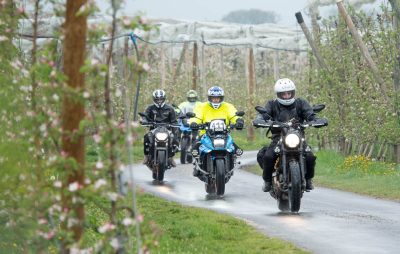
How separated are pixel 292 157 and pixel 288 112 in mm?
861

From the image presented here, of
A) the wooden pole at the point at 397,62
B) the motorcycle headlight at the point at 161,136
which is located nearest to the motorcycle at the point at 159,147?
the motorcycle headlight at the point at 161,136

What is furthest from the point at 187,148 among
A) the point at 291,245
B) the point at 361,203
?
the point at 291,245

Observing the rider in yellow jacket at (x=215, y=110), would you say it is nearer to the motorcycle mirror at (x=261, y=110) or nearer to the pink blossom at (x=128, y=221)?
the motorcycle mirror at (x=261, y=110)

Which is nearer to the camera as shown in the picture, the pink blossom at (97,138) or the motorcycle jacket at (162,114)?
the pink blossom at (97,138)

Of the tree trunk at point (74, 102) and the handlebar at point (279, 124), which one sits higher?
the tree trunk at point (74, 102)

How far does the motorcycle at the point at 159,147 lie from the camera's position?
22.9 m

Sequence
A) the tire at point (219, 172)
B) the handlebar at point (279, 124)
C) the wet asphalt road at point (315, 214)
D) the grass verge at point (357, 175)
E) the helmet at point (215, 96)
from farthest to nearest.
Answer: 1. the helmet at point (215, 96)
2. the grass verge at point (357, 175)
3. the tire at point (219, 172)
4. the handlebar at point (279, 124)
5. the wet asphalt road at point (315, 214)

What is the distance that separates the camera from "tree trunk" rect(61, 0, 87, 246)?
6578 millimetres

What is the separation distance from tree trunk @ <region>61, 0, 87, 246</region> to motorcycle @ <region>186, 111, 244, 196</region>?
12.2 meters

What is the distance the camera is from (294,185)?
1544cm

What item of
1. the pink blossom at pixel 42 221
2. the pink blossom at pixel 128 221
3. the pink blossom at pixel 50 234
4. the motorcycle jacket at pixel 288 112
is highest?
the motorcycle jacket at pixel 288 112

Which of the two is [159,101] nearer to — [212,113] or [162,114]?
[162,114]

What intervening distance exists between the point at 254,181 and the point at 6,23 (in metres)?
15.7

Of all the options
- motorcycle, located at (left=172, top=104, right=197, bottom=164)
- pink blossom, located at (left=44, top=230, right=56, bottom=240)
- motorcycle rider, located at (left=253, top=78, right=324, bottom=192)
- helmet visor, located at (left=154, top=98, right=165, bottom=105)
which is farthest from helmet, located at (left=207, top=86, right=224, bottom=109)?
pink blossom, located at (left=44, top=230, right=56, bottom=240)
